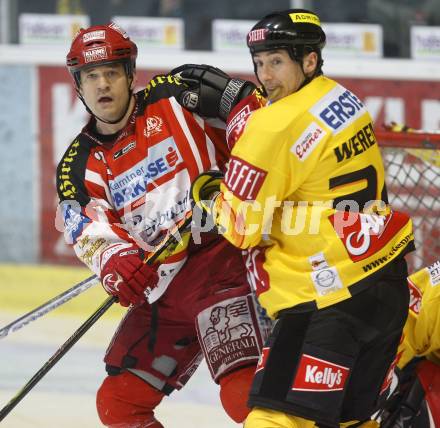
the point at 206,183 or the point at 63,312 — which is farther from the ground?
the point at 206,183

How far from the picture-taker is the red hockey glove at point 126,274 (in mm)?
3107

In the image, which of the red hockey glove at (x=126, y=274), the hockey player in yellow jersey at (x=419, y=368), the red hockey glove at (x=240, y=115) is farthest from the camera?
the hockey player in yellow jersey at (x=419, y=368)

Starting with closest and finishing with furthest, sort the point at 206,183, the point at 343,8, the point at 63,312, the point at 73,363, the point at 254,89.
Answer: the point at 206,183, the point at 254,89, the point at 73,363, the point at 63,312, the point at 343,8

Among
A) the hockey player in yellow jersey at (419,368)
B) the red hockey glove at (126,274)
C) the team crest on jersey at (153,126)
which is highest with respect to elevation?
the team crest on jersey at (153,126)

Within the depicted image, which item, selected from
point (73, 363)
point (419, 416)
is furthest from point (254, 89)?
point (73, 363)

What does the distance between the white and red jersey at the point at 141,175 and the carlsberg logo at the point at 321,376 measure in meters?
0.70

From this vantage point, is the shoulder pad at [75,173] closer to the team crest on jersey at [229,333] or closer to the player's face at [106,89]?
the player's face at [106,89]

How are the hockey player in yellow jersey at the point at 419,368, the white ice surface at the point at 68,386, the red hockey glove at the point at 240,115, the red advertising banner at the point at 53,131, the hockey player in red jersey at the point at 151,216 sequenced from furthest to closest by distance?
the red advertising banner at the point at 53,131, the white ice surface at the point at 68,386, the hockey player in yellow jersey at the point at 419,368, the hockey player in red jersey at the point at 151,216, the red hockey glove at the point at 240,115

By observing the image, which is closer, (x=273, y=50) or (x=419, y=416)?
(x=273, y=50)

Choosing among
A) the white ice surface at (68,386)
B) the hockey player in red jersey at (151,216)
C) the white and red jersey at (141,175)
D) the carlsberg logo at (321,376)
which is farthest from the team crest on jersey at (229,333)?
the white ice surface at (68,386)

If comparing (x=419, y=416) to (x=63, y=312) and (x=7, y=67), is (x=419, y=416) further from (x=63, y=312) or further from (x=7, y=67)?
(x=7, y=67)

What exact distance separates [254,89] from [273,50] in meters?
0.49

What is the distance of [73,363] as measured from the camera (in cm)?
482

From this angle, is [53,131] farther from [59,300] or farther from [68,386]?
[59,300]
